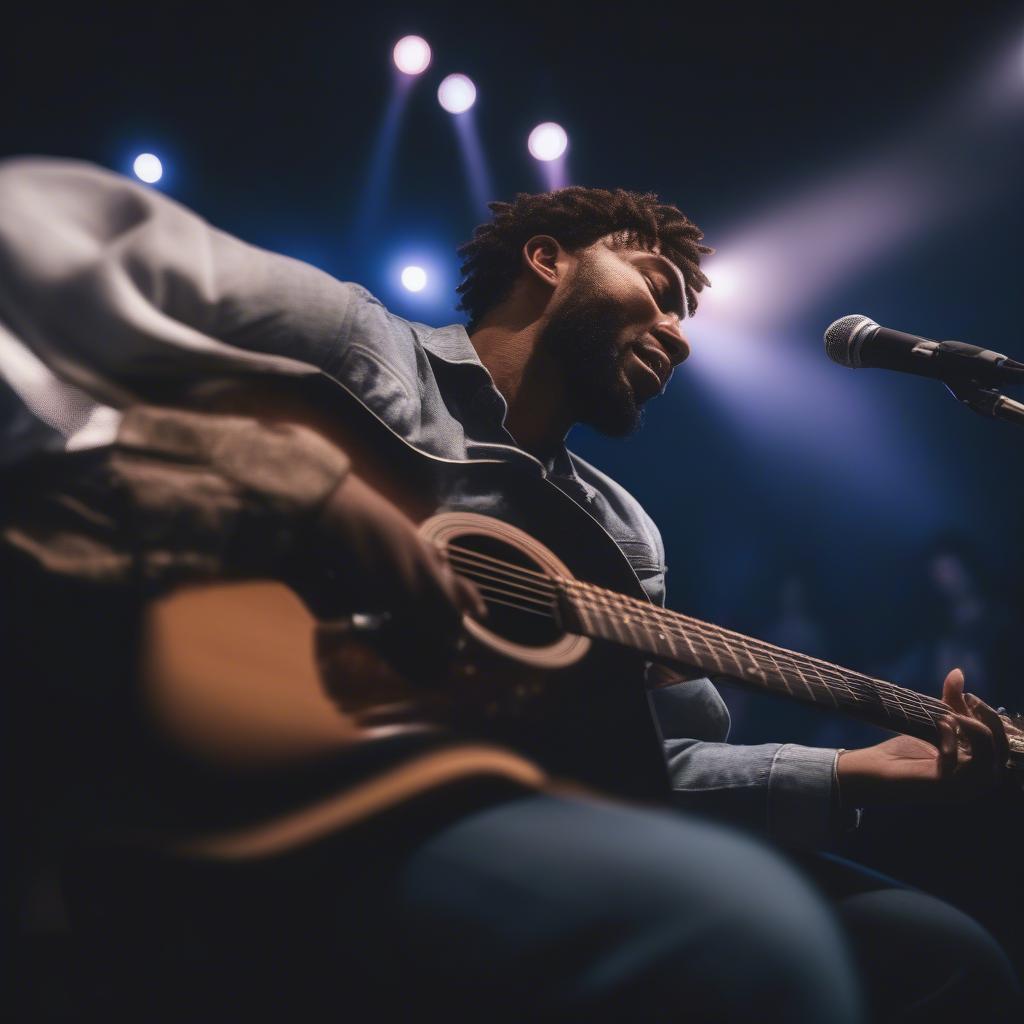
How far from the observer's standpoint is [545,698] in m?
1.06

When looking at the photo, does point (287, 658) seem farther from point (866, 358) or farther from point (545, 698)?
point (866, 358)

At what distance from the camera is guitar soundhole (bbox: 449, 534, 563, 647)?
117 cm

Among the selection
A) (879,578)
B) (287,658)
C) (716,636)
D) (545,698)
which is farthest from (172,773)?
(879,578)

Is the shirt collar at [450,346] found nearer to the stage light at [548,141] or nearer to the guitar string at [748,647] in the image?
the guitar string at [748,647]

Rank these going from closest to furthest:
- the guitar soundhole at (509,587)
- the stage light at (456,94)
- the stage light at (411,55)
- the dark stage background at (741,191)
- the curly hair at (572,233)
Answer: the guitar soundhole at (509,587) → the curly hair at (572,233) → the dark stage background at (741,191) → the stage light at (411,55) → the stage light at (456,94)

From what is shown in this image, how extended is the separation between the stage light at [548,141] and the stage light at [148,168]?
2099 millimetres

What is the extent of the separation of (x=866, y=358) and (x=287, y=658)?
1.72m

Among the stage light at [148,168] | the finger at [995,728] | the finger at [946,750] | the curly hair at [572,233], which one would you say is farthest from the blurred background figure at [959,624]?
the stage light at [148,168]

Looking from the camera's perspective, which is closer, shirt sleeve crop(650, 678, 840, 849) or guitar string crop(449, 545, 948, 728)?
guitar string crop(449, 545, 948, 728)

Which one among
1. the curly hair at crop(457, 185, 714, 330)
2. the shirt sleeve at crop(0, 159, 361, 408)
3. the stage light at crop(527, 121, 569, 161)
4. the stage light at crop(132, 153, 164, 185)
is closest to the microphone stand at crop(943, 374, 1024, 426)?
the curly hair at crop(457, 185, 714, 330)

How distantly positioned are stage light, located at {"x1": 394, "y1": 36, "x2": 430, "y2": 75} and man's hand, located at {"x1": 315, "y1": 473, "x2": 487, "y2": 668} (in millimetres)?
3862

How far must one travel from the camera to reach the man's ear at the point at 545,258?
88.4 inches

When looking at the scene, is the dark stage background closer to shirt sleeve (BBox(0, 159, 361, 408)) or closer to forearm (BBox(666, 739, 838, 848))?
forearm (BBox(666, 739, 838, 848))

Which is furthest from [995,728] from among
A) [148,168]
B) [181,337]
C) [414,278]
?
[148,168]
